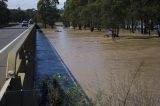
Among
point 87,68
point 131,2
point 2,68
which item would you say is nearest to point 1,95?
point 2,68

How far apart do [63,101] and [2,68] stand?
37.3 ft

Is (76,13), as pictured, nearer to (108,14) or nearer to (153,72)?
(108,14)

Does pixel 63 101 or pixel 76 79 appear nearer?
pixel 63 101

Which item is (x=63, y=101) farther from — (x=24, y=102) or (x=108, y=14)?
(x=108, y=14)

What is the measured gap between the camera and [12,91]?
216 inches

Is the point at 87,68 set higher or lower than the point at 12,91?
lower

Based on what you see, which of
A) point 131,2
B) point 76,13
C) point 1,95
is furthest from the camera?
point 76,13

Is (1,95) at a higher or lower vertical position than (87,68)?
higher

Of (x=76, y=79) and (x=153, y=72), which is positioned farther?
(x=153, y=72)

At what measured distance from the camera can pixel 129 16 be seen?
197ft

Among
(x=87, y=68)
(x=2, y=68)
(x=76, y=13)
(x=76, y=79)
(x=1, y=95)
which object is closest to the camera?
(x=1, y=95)

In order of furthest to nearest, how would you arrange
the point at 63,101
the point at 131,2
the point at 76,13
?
the point at 76,13
the point at 131,2
the point at 63,101

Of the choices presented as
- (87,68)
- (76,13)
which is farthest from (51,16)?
(87,68)

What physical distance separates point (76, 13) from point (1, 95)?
105 meters
